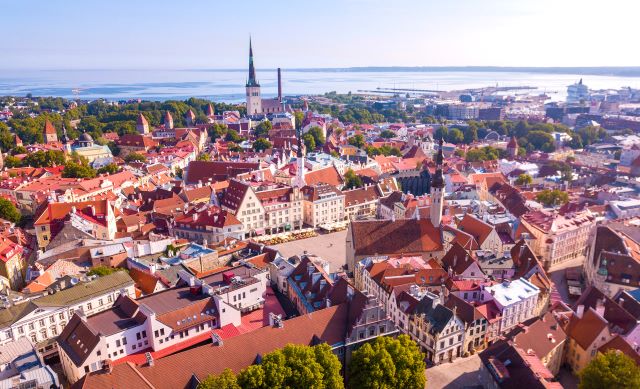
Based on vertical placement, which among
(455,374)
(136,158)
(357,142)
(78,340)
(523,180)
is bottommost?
(455,374)

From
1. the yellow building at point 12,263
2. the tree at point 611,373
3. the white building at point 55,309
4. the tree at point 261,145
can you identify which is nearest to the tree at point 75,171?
the yellow building at point 12,263

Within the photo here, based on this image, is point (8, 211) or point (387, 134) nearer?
point (8, 211)

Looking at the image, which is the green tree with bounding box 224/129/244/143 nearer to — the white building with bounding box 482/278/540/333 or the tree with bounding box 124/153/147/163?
the tree with bounding box 124/153/147/163

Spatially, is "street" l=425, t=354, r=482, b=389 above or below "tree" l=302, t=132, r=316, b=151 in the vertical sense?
below

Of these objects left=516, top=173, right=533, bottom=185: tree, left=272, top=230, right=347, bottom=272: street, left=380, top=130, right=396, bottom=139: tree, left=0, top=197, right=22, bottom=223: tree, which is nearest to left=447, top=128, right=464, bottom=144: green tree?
left=380, top=130, right=396, bottom=139: tree

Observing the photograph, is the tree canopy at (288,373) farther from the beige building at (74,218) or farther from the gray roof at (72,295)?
the beige building at (74,218)

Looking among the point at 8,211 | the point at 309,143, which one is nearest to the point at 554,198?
the point at 309,143

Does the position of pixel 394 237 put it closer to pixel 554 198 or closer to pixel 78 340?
pixel 78 340
